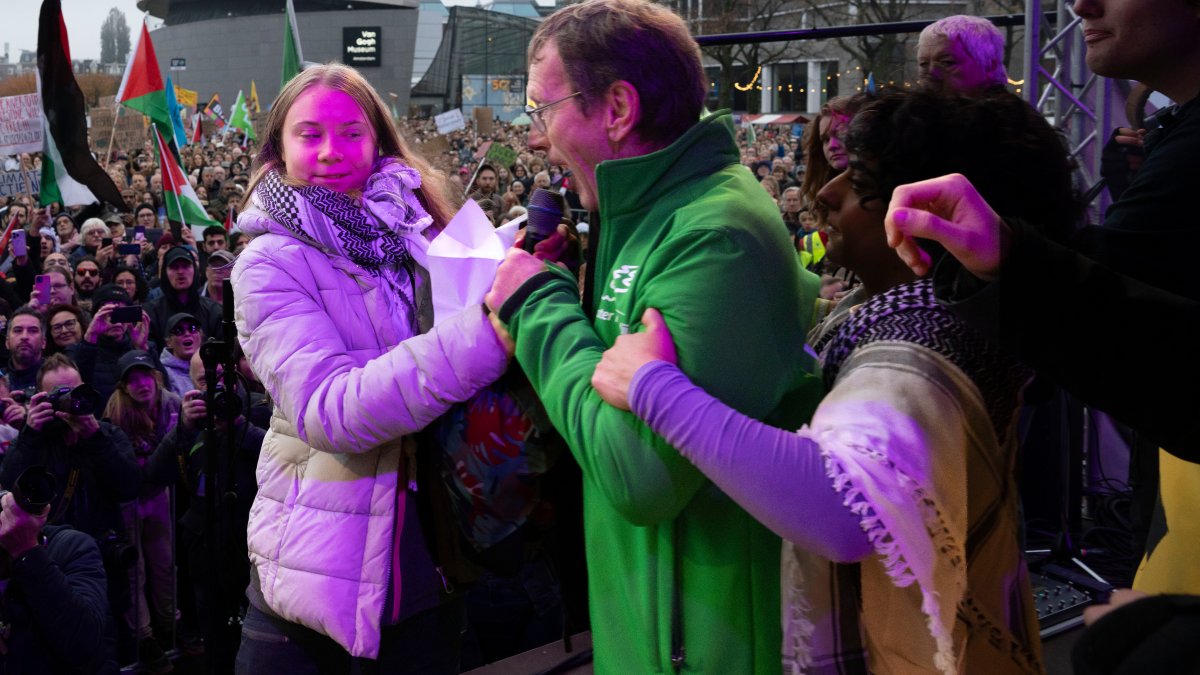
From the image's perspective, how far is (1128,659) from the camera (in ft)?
3.11

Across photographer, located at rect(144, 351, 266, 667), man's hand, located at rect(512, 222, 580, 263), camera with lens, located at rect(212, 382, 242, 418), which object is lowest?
photographer, located at rect(144, 351, 266, 667)

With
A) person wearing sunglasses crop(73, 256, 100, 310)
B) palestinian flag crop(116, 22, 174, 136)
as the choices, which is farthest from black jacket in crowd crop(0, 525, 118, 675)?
palestinian flag crop(116, 22, 174, 136)

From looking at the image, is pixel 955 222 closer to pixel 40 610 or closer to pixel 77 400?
pixel 40 610

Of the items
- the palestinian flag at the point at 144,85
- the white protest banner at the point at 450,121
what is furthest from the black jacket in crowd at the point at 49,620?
the white protest banner at the point at 450,121

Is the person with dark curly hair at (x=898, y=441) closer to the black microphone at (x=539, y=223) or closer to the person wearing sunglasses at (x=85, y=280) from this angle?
the black microphone at (x=539, y=223)

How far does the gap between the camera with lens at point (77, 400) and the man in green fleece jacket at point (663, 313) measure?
331cm

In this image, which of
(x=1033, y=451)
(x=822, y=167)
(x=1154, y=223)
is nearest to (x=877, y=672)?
(x=1154, y=223)

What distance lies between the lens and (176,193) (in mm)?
8773

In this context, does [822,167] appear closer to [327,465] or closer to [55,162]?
[327,465]

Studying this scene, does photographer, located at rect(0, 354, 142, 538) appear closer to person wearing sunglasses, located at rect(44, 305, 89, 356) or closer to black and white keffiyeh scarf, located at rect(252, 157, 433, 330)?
person wearing sunglasses, located at rect(44, 305, 89, 356)

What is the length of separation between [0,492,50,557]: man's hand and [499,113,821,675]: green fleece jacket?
8.57 ft

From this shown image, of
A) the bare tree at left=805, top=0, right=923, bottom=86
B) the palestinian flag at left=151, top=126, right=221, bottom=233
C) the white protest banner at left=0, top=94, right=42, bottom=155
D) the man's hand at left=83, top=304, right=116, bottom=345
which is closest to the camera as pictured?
the man's hand at left=83, top=304, right=116, bottom=345

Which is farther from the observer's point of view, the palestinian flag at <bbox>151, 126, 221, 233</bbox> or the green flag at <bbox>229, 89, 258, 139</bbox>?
the green flag at <bbox>229, 89, 258, 139</bbox>

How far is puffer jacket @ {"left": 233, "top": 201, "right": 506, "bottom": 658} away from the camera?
72.1 inches
